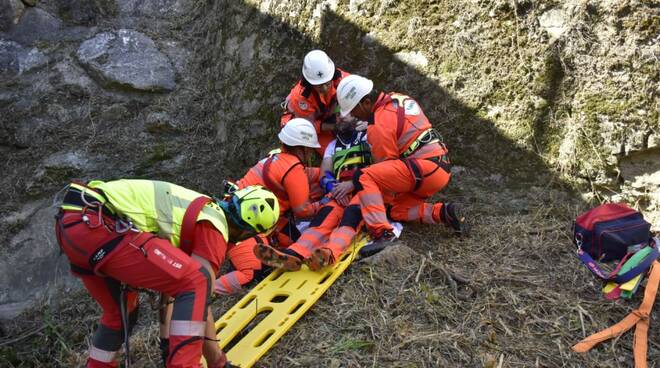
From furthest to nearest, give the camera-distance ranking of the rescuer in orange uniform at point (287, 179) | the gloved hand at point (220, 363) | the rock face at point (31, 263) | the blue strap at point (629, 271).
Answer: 1. the rock face at point (31, 263)
2. the rescuer in orange uniform at point (287, 179)
3. the blue strap at point (629, 271)
4. the gloved hand at point (220, 363)

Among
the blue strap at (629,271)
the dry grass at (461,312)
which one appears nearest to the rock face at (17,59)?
the dry grass at (461,312)

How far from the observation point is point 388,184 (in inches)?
185

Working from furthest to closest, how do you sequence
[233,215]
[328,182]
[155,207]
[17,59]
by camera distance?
[17,59], [328,182], [233,215], [155,207]

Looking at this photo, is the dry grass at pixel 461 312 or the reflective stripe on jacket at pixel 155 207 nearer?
the reflective stripe on jacket at pixel 155 207

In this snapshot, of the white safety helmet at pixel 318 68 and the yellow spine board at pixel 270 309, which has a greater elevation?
the white safety helmet at pixel 318 68

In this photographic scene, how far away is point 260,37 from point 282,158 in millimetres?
2311

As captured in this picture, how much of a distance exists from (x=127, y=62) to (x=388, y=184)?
13.9ft

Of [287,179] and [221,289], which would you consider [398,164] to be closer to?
[287,179]

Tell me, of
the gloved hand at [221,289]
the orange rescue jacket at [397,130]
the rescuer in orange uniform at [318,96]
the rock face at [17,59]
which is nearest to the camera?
the gloved hand at [221,289]

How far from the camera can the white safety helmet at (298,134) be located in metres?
4.96

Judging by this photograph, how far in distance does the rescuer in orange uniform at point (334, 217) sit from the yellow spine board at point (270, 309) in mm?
86

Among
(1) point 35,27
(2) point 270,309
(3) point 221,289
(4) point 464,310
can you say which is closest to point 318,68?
(3) point 221,289

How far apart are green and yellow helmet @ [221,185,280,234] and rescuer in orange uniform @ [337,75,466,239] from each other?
Result: 146cm

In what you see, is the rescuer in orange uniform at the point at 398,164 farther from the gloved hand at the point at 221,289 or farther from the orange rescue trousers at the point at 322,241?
the gloved hand at the point at 221,289
